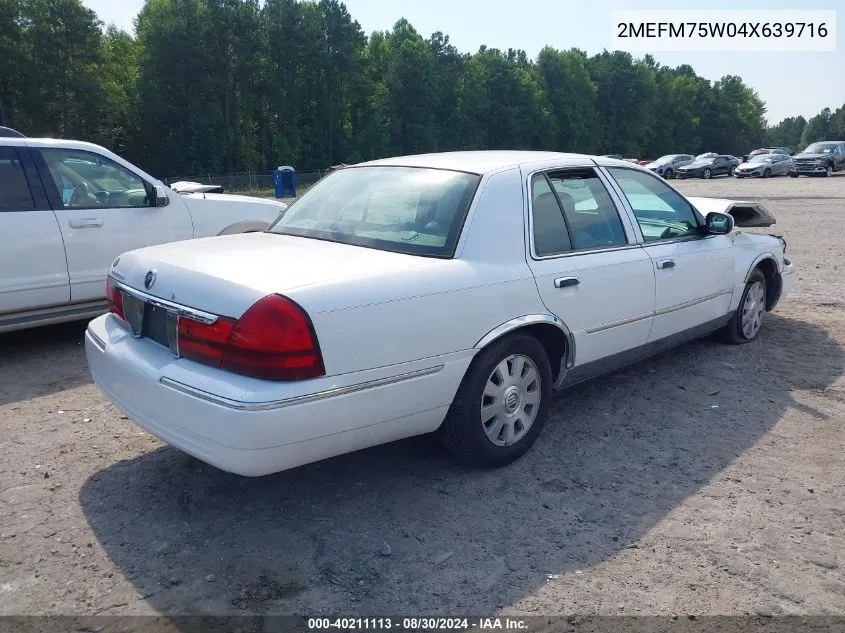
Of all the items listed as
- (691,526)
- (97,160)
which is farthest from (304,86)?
(691,526)

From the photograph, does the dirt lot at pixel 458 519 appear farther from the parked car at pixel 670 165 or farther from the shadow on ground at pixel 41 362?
the parked car at pixel 670 165

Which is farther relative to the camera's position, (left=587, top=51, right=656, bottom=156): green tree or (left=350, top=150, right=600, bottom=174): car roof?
(left=587, top=51, right=656, bottom=156): green tree

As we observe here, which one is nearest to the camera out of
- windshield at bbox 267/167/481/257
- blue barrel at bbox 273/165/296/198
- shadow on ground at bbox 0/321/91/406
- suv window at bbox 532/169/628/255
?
windshield at bbox 267/167/481/257

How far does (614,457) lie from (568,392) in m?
1.05

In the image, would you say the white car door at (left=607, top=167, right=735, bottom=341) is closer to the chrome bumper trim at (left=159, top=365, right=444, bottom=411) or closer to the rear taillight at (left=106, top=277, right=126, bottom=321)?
the chrome bumper trim at (left=159, top=365, right=444, bottom=411)

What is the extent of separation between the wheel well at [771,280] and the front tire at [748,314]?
8 cm

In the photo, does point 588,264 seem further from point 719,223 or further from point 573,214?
point 719,223

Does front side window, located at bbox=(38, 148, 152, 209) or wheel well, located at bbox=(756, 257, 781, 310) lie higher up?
front side window, located at bbox=(38, 148, 152, 209)

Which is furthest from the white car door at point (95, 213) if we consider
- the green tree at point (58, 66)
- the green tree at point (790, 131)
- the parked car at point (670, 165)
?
the green tree at point (790, 131)

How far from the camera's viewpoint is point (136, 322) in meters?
3.64

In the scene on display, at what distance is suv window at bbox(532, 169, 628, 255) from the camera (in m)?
4.11

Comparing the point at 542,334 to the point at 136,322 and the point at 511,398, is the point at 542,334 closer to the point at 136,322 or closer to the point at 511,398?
the point at 511,398

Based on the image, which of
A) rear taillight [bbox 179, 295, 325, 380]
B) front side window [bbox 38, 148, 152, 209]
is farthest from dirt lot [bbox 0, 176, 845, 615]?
front side window [bbox 38, 148, 152, 209]

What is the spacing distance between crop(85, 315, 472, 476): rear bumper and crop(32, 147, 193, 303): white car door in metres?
2.79
